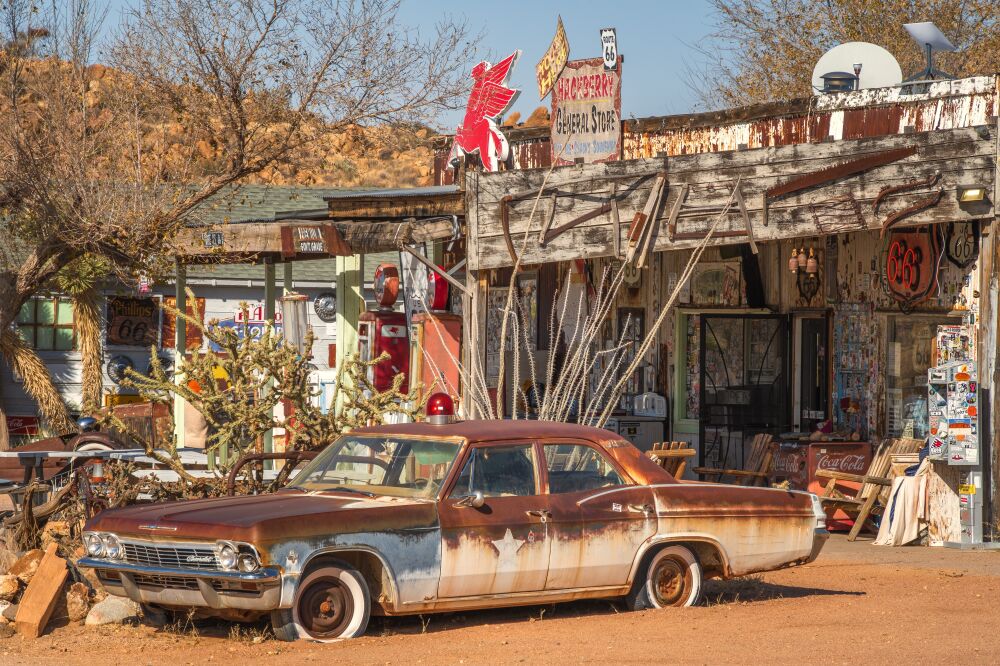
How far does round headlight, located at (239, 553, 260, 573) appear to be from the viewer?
748 cm

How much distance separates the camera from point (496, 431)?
28.5 ft

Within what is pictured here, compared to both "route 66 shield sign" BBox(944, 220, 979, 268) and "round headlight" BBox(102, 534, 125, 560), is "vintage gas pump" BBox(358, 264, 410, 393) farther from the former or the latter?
"round headlight" BBox(102, 534, 125, 560)

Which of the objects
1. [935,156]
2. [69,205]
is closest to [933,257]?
[935,156]

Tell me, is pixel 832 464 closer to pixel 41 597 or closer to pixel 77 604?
pixel 77 604

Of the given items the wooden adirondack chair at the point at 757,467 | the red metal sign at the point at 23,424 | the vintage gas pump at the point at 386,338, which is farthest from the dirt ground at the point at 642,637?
the red metal sign at the point at 23,424

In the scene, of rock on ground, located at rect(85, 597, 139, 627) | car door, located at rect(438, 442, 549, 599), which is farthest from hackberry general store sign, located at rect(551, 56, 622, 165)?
rock on ground, located at rect(85, 597, 139, 627)

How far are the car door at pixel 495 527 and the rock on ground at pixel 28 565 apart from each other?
3.11 m

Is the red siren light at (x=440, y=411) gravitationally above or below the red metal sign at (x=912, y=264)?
below

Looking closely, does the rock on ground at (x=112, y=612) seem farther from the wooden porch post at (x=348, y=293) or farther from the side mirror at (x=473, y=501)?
the wooden porch post at (x=348, y=293)

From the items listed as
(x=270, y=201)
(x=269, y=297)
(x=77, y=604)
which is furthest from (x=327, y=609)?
(x=270, y=201)

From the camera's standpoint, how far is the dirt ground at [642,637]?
7469 mm

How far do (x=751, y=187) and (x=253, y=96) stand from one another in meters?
7.10

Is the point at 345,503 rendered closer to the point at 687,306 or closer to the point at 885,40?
the point at 687,306

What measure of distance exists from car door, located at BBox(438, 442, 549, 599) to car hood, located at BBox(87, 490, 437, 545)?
0.21 m
